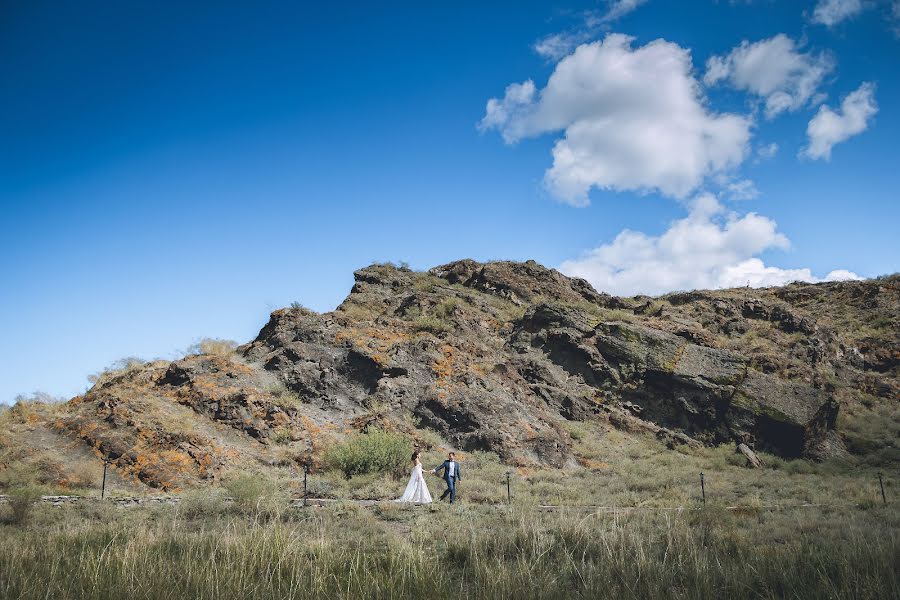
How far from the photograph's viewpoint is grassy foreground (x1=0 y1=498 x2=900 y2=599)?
5.55 meters

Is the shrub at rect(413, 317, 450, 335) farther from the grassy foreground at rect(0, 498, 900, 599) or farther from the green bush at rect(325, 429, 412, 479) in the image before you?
the grassy foreground at rect(0, 498, 900, 599)

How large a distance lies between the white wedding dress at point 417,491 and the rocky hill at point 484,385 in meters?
4.90

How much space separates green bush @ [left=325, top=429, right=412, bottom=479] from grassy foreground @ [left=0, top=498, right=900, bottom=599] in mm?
7957

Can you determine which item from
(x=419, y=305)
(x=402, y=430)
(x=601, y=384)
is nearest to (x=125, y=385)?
(x=402, y=430)

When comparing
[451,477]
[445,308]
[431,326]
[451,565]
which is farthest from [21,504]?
[445,308]

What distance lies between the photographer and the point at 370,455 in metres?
17.6

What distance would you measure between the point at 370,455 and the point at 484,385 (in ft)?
24.8

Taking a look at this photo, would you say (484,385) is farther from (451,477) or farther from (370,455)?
(451,477)

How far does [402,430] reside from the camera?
2073 cm

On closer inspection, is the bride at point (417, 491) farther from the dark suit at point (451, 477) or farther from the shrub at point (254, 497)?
the shrub at point (254, 497)

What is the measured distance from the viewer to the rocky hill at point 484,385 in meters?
18.0

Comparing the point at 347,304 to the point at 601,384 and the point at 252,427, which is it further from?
the point at 601,384

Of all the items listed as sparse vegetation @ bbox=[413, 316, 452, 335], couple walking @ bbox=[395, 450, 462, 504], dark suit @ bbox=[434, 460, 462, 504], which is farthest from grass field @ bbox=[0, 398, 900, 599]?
sparse vegetation @ bbox=[413, 316, 452, 335]

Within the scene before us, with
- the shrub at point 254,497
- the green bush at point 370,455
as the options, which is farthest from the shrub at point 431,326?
the shrub at point 254,497
